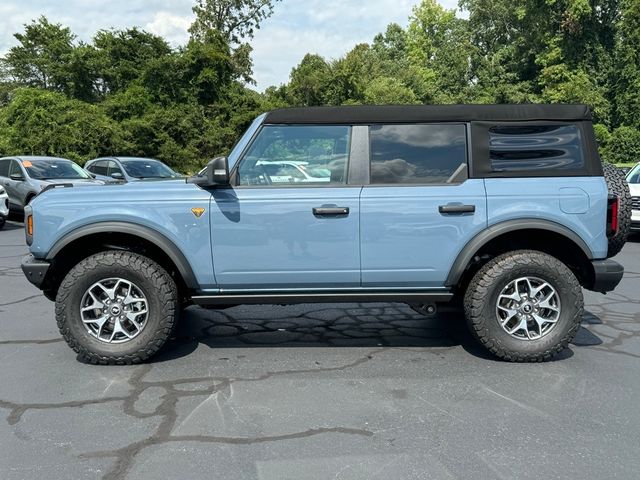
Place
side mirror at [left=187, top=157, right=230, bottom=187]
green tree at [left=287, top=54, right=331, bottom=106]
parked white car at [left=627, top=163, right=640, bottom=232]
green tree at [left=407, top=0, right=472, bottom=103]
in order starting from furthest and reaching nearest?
green tree at [left=407, top=0, right=472, bottom=103]
green tree at [left=287, top=54, right=331, bottom=106]
parked white car at [left=627, top=163, right=640, bottom=232]
side mirror at [left=187, top=157, right=230, bottom=187]

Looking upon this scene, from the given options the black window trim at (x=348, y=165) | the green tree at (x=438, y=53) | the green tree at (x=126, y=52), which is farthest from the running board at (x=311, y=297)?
the green tree at (x=438, y=53)

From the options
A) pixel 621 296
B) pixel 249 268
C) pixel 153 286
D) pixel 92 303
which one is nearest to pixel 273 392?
pixel 249 268

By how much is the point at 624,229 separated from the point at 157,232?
12.0 feet

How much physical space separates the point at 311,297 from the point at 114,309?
151 centimetres

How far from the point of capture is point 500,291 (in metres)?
4.41

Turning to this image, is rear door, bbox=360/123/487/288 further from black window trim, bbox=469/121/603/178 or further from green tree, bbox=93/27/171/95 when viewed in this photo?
green tree, bbox=93/27/171/95

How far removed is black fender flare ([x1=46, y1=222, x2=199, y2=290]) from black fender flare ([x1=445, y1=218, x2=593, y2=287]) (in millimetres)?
2030

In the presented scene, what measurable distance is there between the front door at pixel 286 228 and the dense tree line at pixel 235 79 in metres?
24.1

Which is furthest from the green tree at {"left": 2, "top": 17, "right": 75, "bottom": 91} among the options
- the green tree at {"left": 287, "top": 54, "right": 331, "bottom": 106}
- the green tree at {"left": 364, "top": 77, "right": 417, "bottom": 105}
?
the green tree at {"left": 364, "top": 77, "right": 417, "bottom": 105}

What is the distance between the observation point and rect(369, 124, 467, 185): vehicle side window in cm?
445

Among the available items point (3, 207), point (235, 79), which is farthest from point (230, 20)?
point (3, 207)

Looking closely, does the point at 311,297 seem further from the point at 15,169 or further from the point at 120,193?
the point at 15,169

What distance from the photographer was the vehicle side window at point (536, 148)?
14.6 ft

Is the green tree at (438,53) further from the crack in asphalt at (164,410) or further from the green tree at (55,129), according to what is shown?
the crack in asphalt at (164,410)
